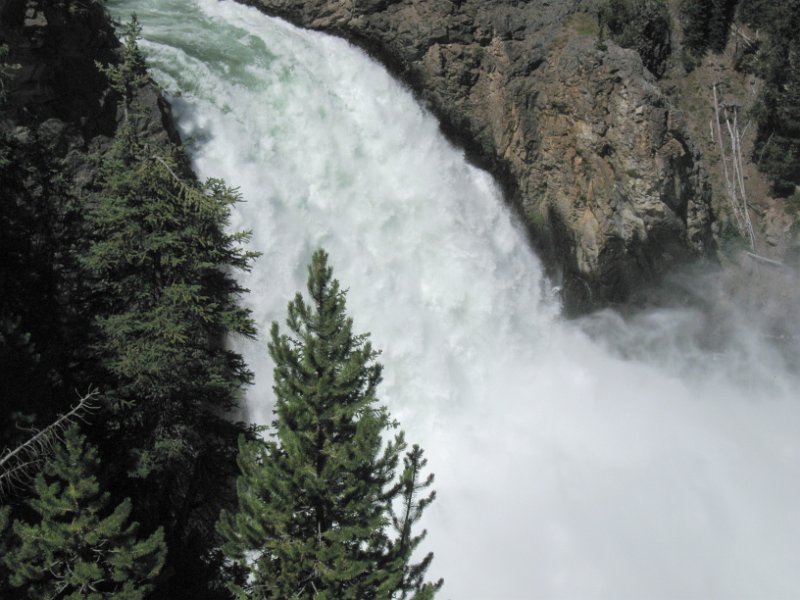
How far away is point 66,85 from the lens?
16.9 metres

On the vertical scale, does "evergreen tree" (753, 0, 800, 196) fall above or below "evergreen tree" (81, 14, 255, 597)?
above

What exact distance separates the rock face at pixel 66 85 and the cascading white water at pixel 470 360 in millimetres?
2039

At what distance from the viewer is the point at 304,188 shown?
2030cm

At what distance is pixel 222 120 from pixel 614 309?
14.8 meters

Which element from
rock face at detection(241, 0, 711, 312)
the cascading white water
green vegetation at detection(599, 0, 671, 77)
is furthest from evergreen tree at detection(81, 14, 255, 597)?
green vegetation at detection(599, 0, 671, 77)

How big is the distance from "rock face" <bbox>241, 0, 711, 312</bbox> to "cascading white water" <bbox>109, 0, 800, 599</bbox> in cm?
114

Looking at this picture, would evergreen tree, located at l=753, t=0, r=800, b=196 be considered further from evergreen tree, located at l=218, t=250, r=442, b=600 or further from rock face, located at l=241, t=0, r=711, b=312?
evergreen tree, located at l=218, t=250, r=442, b=600

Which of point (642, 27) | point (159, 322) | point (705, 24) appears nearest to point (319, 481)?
point (159, 322)

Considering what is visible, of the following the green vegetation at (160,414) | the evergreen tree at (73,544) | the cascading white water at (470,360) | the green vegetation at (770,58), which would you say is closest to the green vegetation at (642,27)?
the green vegetation at (770,58)

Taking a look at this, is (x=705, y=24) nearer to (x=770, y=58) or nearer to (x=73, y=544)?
(x=770, y=58)

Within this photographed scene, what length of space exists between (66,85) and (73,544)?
36.0ft

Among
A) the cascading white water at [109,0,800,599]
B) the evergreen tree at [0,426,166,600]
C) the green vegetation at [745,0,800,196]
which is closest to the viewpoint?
the evergreen tree at [0,426,166,600]

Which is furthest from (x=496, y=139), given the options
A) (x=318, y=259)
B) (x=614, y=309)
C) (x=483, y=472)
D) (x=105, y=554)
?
(x=105, y=554)

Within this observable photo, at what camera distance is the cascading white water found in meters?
19.0
